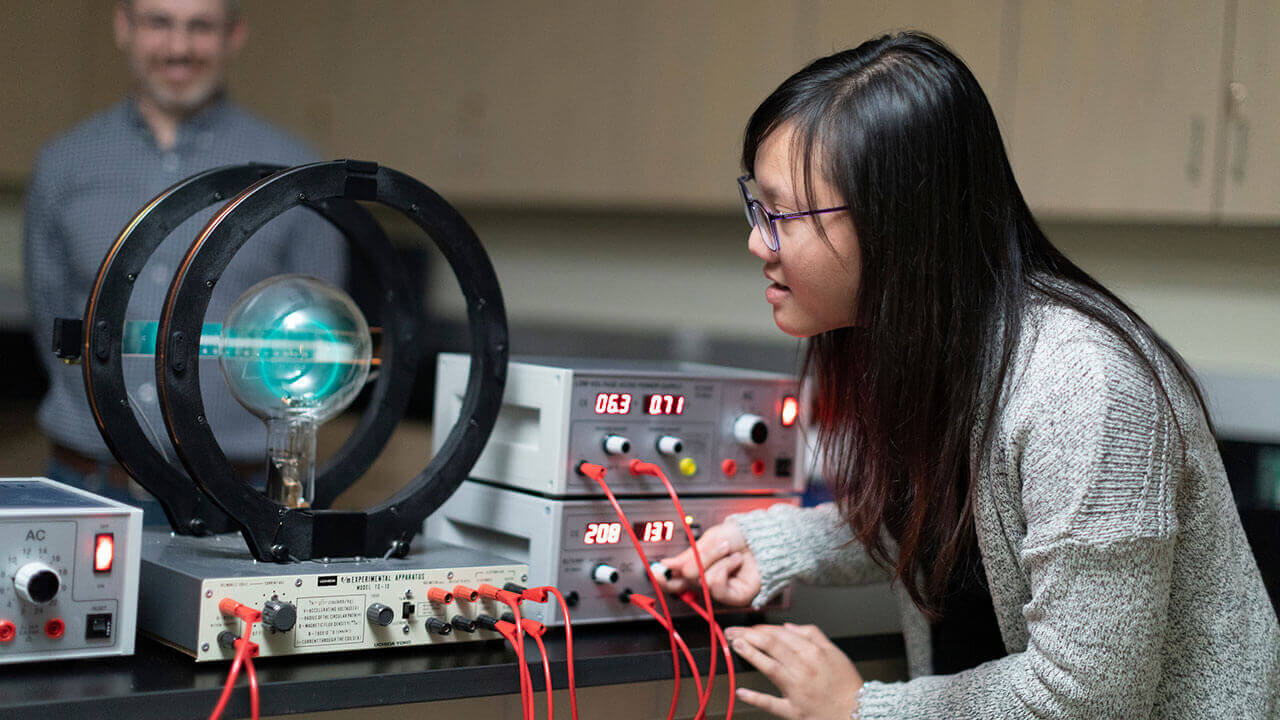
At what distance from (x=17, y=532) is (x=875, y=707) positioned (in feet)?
2.33

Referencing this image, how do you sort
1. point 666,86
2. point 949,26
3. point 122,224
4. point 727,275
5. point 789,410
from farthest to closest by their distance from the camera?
point 727,275
point 666,86
point 949,26
point 122,224
point 789,410

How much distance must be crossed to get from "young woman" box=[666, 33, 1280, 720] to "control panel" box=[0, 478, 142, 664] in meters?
0.56

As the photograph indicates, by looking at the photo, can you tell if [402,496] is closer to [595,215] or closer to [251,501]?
[251,501]

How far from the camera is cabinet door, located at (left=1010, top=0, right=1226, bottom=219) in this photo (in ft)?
6.97

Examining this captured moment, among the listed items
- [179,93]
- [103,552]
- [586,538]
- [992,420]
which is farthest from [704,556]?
[179,93]

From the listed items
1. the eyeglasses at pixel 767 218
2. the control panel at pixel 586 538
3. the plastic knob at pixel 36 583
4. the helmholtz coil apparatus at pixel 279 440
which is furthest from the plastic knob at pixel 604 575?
the plastic knob at pixel 36 583

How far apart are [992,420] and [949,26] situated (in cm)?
152

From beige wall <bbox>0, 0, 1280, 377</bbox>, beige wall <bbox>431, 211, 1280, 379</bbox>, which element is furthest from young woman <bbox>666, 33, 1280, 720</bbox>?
beige wall <bbox>0, 0, 1280, 377</bbox>

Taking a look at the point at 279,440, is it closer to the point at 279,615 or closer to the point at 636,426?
the point at 279,615

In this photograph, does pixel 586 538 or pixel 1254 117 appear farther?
pixel 1254 117

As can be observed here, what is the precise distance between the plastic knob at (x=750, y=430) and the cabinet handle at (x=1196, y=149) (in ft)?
3.96

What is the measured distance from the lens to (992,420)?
1.07m

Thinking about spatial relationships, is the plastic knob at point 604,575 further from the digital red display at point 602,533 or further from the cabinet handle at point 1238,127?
the cabinet handle at point 1238,127

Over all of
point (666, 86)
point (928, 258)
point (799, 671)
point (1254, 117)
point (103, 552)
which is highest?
point (666, 86)
